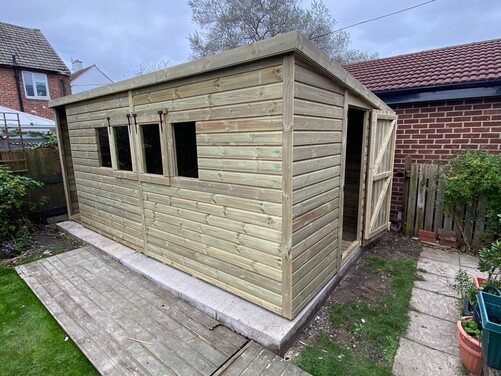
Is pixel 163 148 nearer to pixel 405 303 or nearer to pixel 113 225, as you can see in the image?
pixel 113 225

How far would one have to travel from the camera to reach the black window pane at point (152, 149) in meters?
3.23

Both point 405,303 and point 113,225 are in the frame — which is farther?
point 113,225

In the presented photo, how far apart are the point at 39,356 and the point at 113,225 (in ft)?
7.59

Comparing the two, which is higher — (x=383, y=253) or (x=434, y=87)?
(x=434, y=87)

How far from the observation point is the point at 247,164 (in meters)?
2.37

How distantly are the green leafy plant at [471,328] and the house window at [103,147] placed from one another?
466cm

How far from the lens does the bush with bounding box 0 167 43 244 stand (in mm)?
4367

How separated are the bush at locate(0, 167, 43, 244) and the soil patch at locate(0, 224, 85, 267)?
260 millimetres

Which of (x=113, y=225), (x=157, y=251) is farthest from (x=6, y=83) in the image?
(x=157, y=251)

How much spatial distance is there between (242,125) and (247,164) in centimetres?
34

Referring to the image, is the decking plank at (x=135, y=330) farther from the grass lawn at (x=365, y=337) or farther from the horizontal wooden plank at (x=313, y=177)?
the horizontal wooden plank at (x=313, y=177)

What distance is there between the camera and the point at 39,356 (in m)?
2.24

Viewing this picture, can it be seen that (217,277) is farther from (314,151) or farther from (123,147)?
(123,147)

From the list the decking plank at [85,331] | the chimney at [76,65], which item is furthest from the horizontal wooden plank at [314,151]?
the chimney at [76,65]
